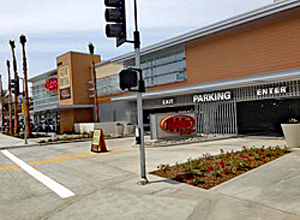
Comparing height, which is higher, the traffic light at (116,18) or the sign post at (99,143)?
the traffic light at (116,18)

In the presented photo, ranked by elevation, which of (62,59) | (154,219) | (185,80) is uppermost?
(62,59)

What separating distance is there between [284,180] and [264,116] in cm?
2935

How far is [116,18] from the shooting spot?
802 cm

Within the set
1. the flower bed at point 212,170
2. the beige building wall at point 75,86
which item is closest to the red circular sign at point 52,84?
the beige building wall at point 75,86

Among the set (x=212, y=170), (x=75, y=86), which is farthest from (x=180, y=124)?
(x=75, y=86)

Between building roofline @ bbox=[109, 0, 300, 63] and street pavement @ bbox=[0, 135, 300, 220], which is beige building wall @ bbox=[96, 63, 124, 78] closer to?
building roofline @ bbox=[109, 0, 300, 63]

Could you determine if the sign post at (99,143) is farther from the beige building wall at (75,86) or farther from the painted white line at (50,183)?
the beige building wall at (75,86)

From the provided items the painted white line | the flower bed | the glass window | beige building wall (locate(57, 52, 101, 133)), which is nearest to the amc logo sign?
the glass window

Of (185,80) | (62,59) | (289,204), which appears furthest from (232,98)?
(62,59)

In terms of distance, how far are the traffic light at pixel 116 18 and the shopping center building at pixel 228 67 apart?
1220 centimetres

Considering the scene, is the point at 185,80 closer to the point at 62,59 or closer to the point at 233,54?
the point at 233,54

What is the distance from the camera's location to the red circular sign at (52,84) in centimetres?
4522

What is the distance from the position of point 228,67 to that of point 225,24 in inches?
121

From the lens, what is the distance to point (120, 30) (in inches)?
317
